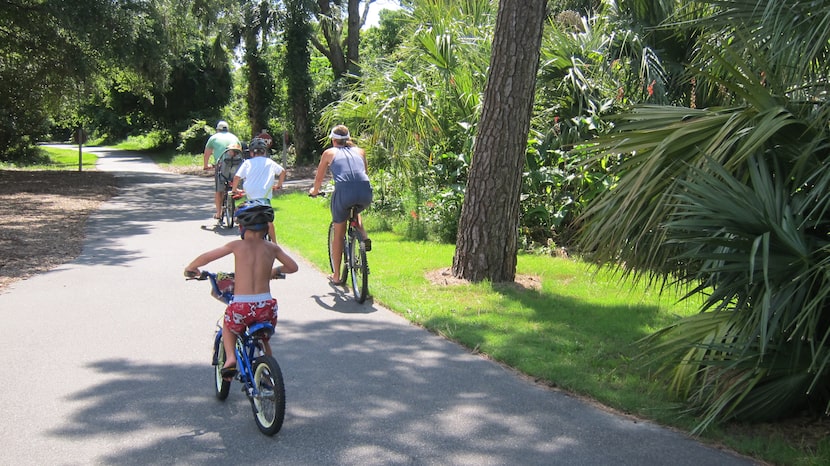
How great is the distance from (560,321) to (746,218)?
11.0 ft

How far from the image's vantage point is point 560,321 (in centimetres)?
759

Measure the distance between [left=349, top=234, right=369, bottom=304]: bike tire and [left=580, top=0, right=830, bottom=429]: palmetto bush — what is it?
3282 millimetres

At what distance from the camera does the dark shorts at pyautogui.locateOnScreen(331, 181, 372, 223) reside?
8656 mm

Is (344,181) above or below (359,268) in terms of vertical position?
above

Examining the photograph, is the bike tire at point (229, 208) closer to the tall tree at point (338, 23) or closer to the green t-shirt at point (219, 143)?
the green t-shirt at point (219, 143)

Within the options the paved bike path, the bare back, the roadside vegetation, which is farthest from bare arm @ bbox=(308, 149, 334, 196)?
the bare back

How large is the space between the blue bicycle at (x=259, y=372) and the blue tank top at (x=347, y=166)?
351cm

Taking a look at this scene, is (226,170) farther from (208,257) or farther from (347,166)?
(208,257)

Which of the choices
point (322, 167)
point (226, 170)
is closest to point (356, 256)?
point (322, 167)

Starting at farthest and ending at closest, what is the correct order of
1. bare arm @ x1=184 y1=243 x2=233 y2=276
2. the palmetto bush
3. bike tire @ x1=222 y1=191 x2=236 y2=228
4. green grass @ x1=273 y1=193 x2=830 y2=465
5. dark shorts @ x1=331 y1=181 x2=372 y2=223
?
1. bike tire @ x1=222 y1=191 x2=236 y2=228
2. dark shorts @ x1=331 y1=181 x2=372 y2=223
3. green grass @ x1=273 y1=193 x2=830 y2=465
4. bare arm @ x1=184 y1=243 x2=233 y2=276
5. the palmetto bush

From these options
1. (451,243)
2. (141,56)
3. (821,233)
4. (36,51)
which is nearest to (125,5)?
(141,56)

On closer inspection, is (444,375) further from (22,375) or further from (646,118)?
(22,375)

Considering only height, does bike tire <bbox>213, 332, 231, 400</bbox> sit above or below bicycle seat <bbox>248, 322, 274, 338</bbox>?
below

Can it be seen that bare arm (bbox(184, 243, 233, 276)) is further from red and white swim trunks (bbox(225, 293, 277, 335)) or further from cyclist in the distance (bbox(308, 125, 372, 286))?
cyclist in the distance (bbox(308, 125, 372, 286))
